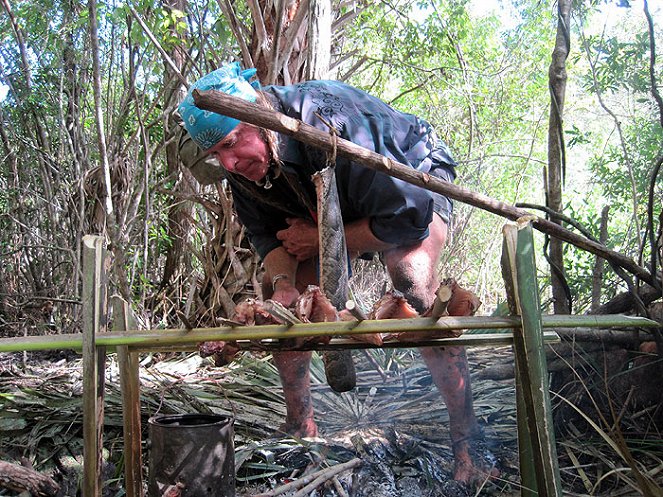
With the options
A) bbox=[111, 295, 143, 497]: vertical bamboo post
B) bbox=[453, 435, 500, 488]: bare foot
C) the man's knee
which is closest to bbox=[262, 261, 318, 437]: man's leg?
the man's knee

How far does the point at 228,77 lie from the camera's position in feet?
7.21

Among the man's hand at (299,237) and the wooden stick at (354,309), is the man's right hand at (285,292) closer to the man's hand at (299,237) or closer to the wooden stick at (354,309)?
the man's hand at (299,237)

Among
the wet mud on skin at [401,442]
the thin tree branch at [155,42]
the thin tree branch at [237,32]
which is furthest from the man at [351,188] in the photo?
the thin tree branch at [155,42]

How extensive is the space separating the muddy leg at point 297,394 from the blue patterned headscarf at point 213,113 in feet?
3.67

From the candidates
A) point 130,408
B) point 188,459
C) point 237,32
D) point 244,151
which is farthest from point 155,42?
point 188,459

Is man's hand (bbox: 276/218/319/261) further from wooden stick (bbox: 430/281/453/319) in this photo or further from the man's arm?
wooden stick (bbox: 430/281/453/319)

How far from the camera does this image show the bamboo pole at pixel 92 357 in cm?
161

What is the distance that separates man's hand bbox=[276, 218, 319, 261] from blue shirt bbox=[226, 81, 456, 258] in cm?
Answer: 9

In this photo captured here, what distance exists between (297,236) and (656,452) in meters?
1.71

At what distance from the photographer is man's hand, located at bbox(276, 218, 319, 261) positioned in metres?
2.82

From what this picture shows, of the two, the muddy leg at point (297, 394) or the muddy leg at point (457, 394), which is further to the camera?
the muddy leg at point (297, 394)

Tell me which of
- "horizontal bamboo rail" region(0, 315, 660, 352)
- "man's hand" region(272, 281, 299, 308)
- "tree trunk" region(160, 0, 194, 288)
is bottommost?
"horizontal bamboo rail" region(0, 315, 660, 352)

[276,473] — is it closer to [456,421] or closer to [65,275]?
[456,421]

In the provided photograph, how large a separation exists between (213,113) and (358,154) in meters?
0.54
